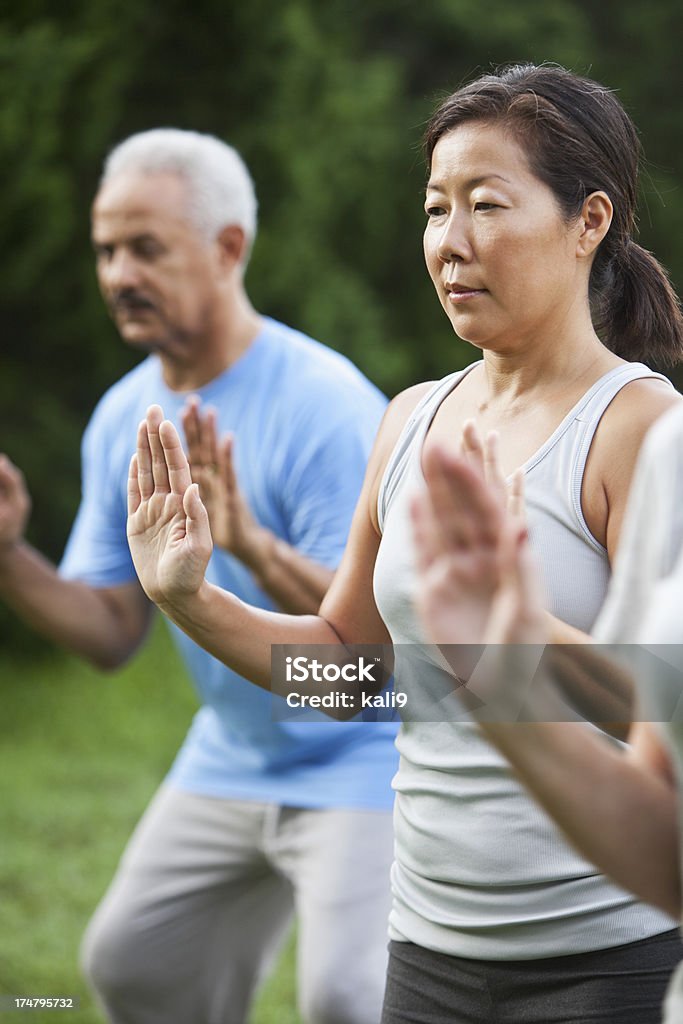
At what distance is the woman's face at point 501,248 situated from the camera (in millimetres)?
1742

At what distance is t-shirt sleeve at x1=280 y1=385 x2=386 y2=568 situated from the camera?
8.89 ft

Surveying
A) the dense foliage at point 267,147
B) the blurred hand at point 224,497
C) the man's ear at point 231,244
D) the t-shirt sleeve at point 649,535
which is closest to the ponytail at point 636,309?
the t-shirt sleeve at point 649,535

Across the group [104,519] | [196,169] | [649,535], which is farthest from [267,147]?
[649,535]

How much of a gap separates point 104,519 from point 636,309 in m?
1.56

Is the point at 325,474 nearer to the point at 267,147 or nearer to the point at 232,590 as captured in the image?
the point at 232,590

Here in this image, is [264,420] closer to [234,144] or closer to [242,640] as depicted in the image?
[242,640]

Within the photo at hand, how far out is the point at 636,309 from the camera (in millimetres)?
1903

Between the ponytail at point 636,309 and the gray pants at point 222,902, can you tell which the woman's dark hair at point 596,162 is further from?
the gray pants at point 222,902

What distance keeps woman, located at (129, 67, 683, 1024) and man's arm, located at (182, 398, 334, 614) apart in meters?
0.60

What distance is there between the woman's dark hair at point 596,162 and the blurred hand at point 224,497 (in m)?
0.81

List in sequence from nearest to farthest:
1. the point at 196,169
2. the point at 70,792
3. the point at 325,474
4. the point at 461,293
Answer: the point at 461,293 → the point at 325,474 → the point at 196,169 → the point at 70,792

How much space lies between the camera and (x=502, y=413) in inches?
71.9

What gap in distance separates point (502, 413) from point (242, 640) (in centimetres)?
46

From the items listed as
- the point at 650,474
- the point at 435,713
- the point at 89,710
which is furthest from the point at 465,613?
the point at 89,710
